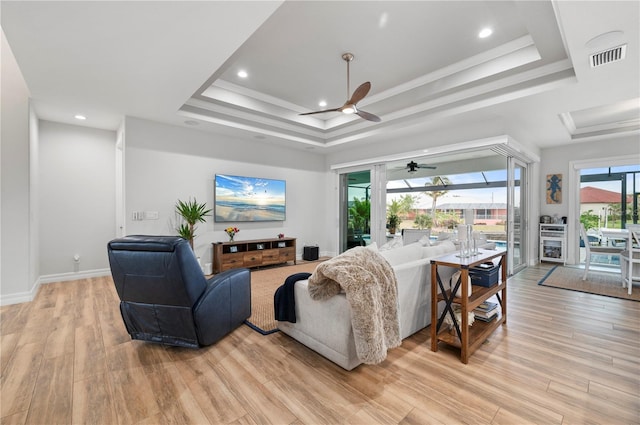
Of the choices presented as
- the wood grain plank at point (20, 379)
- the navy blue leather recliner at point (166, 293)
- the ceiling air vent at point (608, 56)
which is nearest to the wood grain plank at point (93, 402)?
the wood grain plank at point (20, 379)

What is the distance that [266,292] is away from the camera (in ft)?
13.2

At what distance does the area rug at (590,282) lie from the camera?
394cm

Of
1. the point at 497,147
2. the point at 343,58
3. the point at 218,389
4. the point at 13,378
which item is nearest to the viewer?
the point at 218,389

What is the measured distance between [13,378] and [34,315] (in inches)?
61.2

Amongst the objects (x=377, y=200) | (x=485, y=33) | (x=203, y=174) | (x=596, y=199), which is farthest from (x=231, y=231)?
(x=596, y=199)

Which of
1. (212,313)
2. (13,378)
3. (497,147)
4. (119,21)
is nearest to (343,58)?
(119,21)

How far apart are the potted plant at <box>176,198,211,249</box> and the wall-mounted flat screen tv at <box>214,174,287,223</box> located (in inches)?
14.5

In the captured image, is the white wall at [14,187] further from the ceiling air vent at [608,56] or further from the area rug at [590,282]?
the area rug at [590,282]

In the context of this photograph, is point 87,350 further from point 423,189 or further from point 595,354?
point 423,189

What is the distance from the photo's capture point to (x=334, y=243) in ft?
23.0

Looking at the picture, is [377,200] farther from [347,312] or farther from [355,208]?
[347,312]

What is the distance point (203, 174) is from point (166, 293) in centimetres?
341

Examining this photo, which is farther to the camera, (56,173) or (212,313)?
(56,173)

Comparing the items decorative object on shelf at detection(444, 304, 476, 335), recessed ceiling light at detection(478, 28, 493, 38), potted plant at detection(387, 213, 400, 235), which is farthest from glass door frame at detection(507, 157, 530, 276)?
decorative object on shelf at detection(444, 304, 476, 335)
